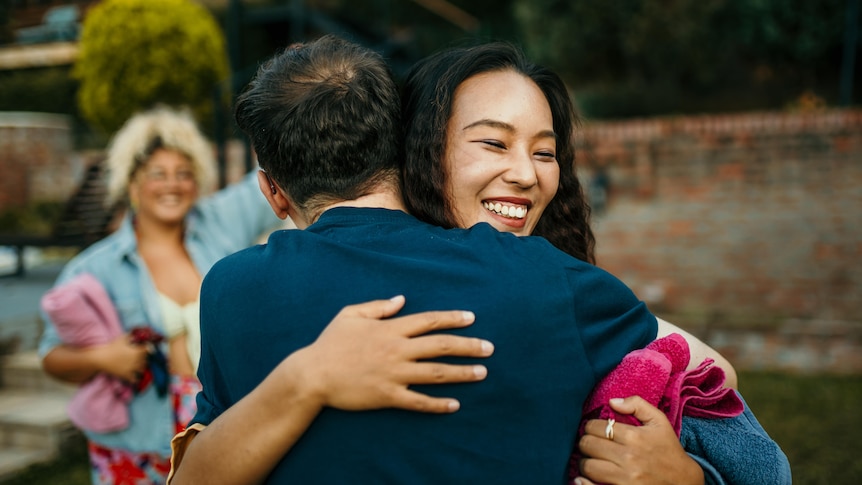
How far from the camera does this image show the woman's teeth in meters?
1.64

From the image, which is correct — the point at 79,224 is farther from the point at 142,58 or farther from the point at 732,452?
the point at 732,452

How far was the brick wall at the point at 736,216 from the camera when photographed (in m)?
6.67

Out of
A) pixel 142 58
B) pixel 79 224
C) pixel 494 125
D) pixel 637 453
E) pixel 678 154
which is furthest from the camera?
pixel 142 58

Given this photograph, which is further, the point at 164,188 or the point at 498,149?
the point at 164,188

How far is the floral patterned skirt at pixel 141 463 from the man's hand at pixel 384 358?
1.89m

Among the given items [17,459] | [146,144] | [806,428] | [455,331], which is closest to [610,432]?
[455,331]

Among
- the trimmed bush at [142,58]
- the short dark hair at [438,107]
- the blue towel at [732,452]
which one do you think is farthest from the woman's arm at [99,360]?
the trimmed bush at [142,58]

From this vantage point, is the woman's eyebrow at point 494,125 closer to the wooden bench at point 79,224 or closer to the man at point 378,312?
the man at point 378,312

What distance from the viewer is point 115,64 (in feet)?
38.9

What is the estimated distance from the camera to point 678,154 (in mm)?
7184

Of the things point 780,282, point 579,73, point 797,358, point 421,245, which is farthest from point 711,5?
point 421,245

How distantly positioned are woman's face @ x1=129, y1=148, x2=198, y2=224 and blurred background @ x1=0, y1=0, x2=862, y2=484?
1743 millimetres

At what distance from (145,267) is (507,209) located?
6.52ft

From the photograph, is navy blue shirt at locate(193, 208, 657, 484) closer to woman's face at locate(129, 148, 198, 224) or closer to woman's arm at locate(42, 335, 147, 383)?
woman's arm at locate(42, 335, 147, 383)
